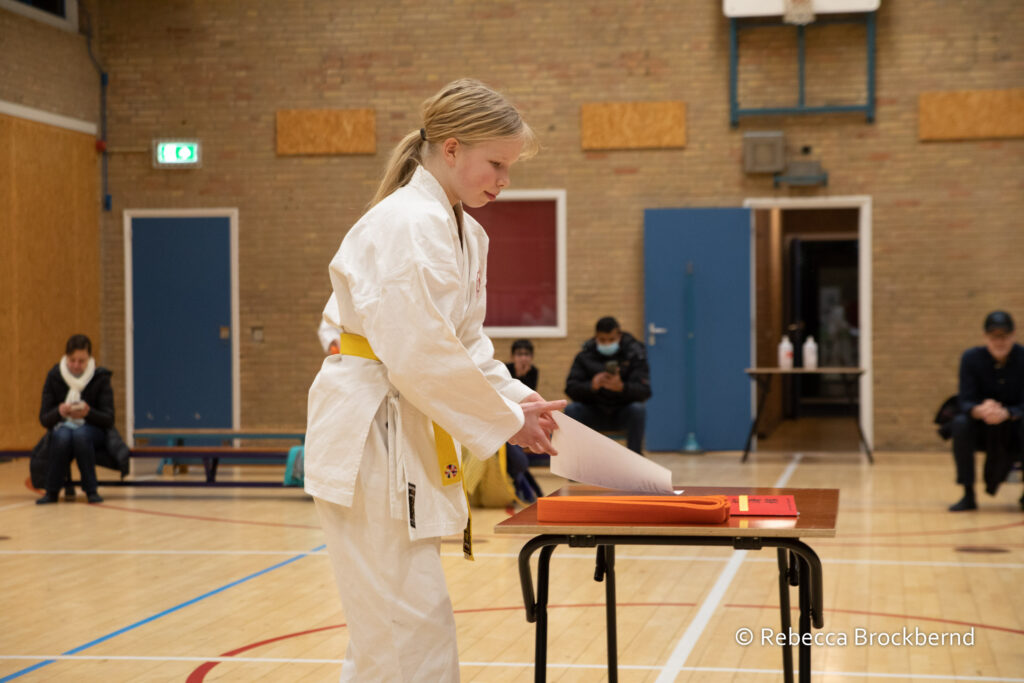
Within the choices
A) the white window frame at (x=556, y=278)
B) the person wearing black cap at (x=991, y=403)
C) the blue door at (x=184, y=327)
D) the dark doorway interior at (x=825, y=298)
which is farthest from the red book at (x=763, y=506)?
the dark doorway interior at (x=825, y=298)

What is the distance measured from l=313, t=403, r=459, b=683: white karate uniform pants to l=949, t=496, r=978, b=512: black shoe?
6559 millimetres

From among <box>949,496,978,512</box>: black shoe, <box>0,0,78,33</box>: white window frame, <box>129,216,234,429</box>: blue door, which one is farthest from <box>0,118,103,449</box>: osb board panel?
<box>949,496,978,512</box>: black shoe

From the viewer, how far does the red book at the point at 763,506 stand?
271 centimetres

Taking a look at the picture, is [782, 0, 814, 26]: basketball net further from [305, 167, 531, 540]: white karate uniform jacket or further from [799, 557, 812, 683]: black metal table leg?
[305, 167, 531, 540]: white karate uniform jacket

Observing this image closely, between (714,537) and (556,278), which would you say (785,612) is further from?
(556,278)

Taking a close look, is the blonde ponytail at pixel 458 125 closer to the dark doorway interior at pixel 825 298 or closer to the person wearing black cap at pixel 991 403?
the person wearing black cap at pixel 991 403

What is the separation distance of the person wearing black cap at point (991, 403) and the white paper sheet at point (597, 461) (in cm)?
582

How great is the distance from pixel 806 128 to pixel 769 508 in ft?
32.8

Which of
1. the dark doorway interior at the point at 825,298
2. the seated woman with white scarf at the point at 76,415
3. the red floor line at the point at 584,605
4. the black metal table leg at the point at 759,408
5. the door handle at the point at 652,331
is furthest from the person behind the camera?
the dark doorway interior at the point at 825,298

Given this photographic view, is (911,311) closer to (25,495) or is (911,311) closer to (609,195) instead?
(609,195)

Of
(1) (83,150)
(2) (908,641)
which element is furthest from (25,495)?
(2) (908,641)

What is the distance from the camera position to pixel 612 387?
30.9ft

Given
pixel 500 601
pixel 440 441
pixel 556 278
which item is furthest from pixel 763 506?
pixel 556 278

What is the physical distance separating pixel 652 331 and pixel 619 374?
283cm
